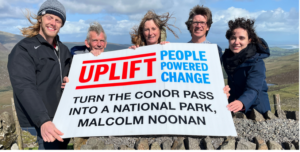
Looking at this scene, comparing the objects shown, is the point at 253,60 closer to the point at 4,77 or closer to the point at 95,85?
the point at 95,85

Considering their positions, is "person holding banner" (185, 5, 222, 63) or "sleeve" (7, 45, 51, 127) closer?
"sleeve" (7, 45, 51, 127)

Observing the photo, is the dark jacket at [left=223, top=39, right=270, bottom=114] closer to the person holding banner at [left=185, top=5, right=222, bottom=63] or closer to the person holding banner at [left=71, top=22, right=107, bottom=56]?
the person holding banner at [left=185, top=5, right=222, bottom=63]

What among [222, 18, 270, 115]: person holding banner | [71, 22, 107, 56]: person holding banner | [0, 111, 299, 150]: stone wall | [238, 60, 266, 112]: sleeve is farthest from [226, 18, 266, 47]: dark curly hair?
[71, 22, 107, 56]: person holding banner

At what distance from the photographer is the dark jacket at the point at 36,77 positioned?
322cm

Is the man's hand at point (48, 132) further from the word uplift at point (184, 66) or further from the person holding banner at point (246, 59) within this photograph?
the person holding banner at point (246, 59)

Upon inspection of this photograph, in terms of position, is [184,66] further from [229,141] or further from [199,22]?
[199,22]

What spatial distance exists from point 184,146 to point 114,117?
1.34 metres

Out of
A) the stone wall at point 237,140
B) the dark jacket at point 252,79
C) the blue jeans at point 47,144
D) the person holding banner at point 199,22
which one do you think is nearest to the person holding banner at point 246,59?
the dark jacket at point 252,79

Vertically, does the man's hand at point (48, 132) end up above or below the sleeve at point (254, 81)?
below

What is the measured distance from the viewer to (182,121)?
3168mm

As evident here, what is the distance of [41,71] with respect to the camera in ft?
12.0

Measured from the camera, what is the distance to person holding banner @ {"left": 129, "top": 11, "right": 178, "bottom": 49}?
16.6 ft

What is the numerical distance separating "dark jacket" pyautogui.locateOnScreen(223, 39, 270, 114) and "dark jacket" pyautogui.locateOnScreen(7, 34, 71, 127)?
12.1ft

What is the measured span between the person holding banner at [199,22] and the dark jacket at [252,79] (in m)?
0.78
